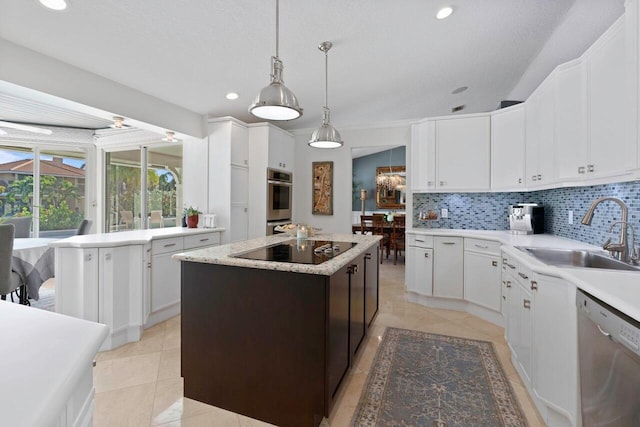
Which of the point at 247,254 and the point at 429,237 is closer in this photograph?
the point at 247,254

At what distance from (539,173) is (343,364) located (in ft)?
7.90

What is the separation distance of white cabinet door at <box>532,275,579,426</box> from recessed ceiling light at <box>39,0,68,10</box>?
3.40m

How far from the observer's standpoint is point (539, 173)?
2.78 metres

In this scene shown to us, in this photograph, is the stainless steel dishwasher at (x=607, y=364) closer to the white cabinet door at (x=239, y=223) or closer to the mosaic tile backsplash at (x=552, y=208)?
the mosaic tile backsplash at (x=552, y=208)

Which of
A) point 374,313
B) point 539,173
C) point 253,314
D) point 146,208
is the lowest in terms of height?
point 374,313

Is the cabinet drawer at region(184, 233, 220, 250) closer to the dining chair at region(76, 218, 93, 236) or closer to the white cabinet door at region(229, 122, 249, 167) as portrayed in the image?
the white cabinet door at region(229, 122, 249, 167)

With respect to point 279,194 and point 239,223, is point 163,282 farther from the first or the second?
point 279,194

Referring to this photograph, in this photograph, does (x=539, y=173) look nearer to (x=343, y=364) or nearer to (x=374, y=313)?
(x=374, y=313)

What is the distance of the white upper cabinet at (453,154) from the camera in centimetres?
364

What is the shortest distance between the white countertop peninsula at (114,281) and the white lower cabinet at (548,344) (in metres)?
2.97

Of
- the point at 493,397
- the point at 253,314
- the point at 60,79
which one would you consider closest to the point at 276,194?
the point at 60,79

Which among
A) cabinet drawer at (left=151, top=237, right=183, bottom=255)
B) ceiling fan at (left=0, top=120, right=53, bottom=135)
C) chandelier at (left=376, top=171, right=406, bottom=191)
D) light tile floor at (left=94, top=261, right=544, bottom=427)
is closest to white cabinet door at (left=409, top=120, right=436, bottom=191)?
light tile floor at (left=94, top=261, right=544, bottom=427)

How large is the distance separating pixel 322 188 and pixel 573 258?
3.52m

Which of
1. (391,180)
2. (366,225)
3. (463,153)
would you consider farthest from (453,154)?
(391,180)
